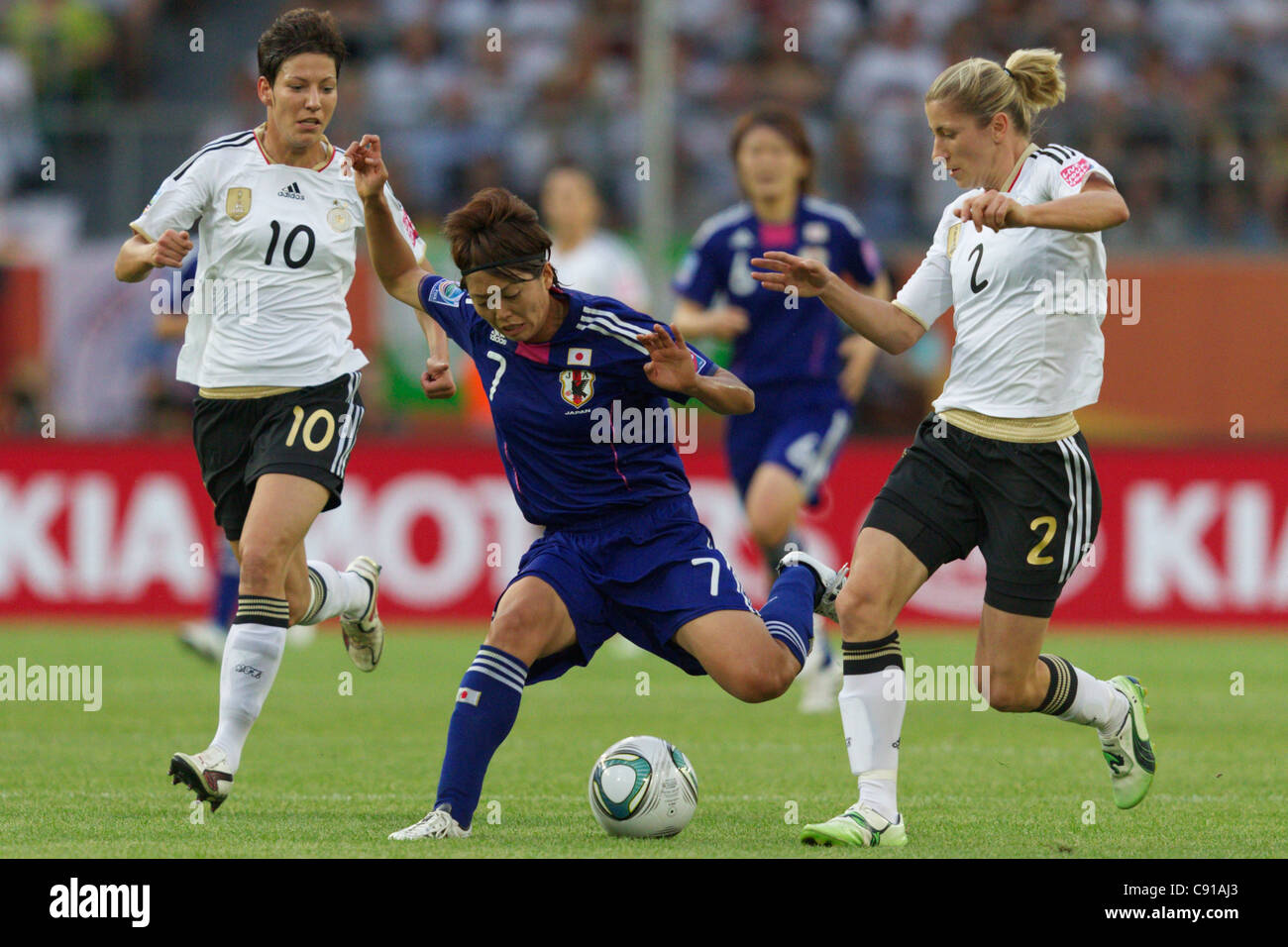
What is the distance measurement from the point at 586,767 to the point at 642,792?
1917 millimetres

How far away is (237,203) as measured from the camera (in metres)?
7.41

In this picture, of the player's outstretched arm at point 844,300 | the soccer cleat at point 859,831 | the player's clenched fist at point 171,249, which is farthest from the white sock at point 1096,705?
the player's clenched fist at point 171,249

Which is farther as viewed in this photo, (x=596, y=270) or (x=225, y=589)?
(x=596, y=270)

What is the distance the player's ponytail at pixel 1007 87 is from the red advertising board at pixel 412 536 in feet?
27.9

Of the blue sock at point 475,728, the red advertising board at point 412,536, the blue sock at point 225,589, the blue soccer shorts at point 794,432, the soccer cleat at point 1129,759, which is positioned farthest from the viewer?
the red advertising board at point 412,536

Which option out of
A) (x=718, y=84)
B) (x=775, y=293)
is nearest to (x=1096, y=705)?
(x=775, y=293)

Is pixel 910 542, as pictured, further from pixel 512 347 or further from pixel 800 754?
pixel 800 754

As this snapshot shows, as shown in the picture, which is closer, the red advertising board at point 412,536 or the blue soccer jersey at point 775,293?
the blue soccer jersey at point 775,293

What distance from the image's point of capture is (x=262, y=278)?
24.5ft

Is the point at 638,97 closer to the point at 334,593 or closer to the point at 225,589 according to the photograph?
the point at 225,589

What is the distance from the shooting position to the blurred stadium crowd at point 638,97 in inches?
710

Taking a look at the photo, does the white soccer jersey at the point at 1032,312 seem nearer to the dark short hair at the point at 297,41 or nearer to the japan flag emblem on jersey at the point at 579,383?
the japan flag emblem on jersey at the point at 579,383

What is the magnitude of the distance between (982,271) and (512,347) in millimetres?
1611
